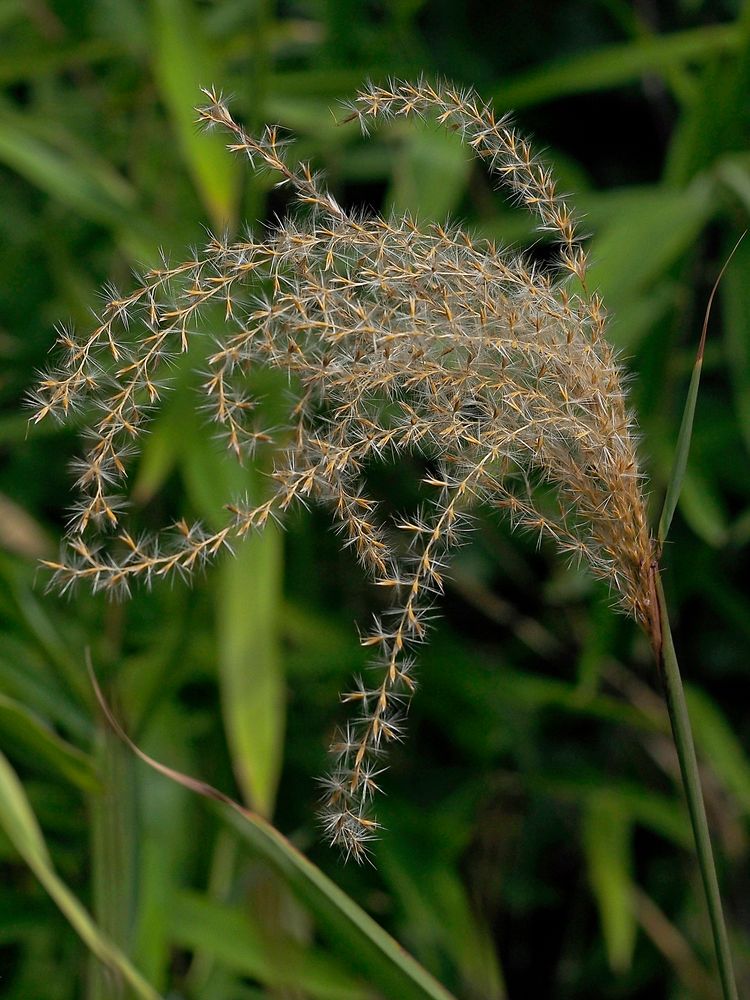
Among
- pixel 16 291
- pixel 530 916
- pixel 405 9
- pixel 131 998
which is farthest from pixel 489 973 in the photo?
pixel 405 9

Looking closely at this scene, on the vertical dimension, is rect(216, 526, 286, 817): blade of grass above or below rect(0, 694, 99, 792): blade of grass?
below

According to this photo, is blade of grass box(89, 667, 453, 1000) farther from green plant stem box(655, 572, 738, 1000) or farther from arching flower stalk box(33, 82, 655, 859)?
green plant stem box(655, 572, 738, 1000)

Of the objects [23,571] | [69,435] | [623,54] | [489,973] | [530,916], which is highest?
[623,54]

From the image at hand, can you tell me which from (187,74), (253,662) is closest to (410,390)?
(253,662)

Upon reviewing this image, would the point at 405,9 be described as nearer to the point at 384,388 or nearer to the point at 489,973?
the point at 384,388

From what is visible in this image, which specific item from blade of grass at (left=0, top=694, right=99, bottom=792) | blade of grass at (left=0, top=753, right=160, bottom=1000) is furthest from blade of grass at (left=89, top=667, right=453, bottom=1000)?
blade of grass at (left=0, top=694, right=99, bottom=792)

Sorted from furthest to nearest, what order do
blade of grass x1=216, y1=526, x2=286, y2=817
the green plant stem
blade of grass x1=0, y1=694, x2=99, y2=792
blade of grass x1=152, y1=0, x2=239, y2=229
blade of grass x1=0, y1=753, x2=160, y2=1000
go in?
blade of grass x1=152, y1=0, x2=239, y2=229
blade of grass x1=216, y1=526, x2=286, y2=817
blade of grass x1=0, y1=694, x2=99, y2=792
blade of grass x1=0, y1=753, x2=160, y2=1000
the green plant stem

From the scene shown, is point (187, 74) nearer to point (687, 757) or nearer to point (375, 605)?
point (375, 605)
